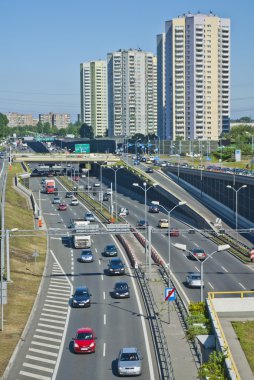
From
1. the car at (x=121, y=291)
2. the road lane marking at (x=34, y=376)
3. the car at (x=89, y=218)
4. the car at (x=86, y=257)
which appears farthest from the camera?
the car at (x=89, y=218)

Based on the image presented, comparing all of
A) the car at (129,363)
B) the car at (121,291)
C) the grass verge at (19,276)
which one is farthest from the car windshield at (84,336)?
the car at (121,291)

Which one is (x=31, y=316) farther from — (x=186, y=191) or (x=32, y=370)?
(x=186, y=191)

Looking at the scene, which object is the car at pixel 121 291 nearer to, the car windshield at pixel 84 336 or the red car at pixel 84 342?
the red car at pixel 84 342

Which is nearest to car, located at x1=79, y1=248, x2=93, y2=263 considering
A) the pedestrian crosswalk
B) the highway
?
the highway

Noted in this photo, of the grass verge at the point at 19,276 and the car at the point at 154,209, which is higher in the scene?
the car at the point at 154,209

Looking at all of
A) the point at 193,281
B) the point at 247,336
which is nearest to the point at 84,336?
the point at 247,336

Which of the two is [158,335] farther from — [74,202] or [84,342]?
[74,202]

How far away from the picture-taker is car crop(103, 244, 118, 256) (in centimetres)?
7994

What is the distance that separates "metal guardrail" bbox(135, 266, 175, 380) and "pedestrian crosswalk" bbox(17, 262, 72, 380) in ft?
18.7

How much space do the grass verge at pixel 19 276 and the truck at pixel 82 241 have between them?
11.7 ft

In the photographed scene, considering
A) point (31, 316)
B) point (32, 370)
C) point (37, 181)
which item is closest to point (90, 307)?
point (31, 316)

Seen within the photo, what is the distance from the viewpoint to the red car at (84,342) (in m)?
43.8

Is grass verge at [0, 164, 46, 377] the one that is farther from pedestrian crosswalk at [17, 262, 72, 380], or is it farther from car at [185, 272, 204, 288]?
car at [185, 272, 204, 288]

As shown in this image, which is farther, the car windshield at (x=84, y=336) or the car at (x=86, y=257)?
the car at (x=86, y=257)
